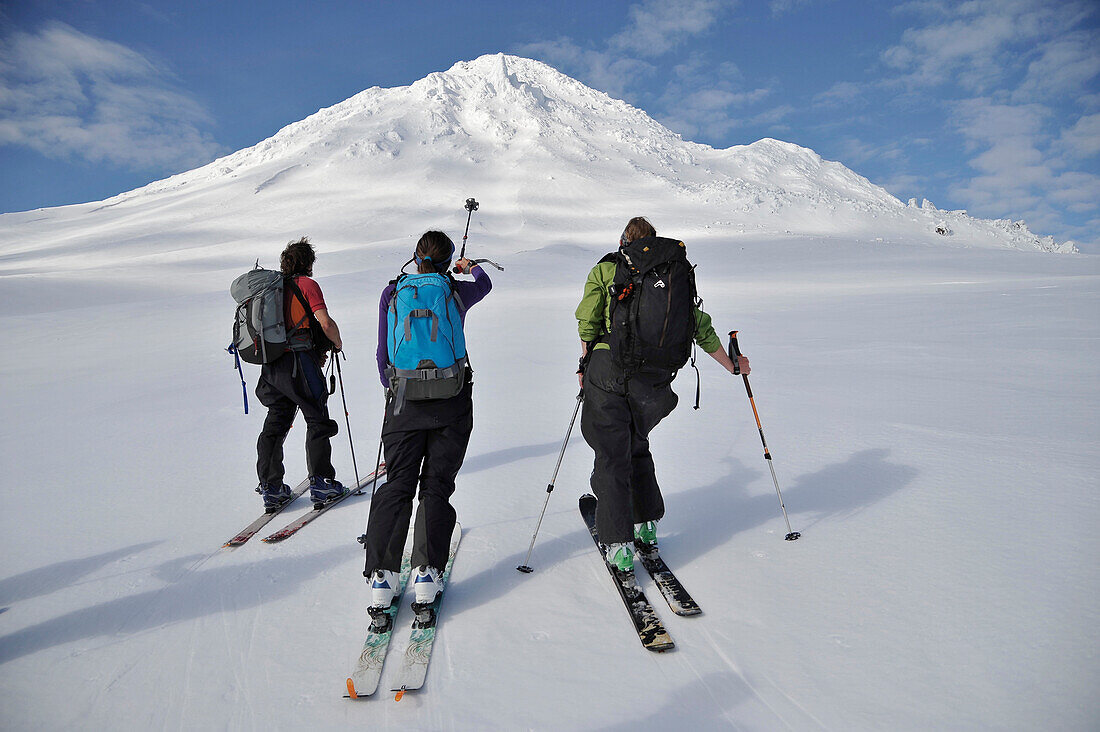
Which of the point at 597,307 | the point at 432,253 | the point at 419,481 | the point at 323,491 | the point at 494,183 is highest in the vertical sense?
the point at 494,183

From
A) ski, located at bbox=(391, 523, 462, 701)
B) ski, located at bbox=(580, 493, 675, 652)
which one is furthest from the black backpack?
ski, located at bbox=(391, 523, 462, 701)

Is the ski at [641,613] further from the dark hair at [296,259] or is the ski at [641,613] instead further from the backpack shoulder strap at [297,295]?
the dark hair at [296,259]

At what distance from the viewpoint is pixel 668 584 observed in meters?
3.33

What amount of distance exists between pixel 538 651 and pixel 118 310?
66.4ft

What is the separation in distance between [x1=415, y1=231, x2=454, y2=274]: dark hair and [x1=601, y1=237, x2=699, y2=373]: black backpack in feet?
3.35

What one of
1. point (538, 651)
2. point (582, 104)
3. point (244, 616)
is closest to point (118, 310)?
point (244, 616)

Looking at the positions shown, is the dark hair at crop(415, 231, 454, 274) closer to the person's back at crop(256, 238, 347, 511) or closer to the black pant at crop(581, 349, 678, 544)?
the black pant at crop(581, 349, 678, 544)

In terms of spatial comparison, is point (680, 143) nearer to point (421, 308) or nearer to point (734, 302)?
point (734, 302)

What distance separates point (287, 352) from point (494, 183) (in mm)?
77470

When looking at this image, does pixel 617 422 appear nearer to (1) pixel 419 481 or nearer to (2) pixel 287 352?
(1) pixel 419 481

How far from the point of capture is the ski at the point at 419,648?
2605mm

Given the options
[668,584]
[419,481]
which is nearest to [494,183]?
[419,481]

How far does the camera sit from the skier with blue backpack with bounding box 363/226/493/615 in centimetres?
310

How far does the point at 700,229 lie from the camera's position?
52844mm
